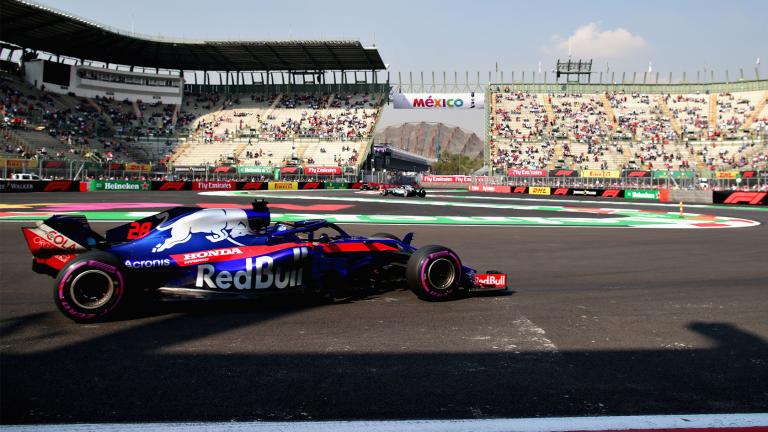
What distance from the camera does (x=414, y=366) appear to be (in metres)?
4.38

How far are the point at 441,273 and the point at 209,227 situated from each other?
2.76 m

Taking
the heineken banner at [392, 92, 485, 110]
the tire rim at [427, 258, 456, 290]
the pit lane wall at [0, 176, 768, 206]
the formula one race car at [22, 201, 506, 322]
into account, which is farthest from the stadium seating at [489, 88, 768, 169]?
the formula one race car at [22, 201, 506, 322]

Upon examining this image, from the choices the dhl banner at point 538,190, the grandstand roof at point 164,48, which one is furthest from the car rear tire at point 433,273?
the grandstand roof at point 164,48

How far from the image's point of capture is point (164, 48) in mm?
62156

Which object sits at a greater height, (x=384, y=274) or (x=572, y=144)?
(x=572, y=144)

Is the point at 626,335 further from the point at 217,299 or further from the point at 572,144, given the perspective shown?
the point at 572,144

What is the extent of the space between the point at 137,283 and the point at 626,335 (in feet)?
16.0

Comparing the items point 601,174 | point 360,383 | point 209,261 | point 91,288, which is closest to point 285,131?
point 601,174

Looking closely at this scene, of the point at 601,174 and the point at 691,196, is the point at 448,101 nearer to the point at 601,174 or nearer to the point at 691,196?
the point at 601,174

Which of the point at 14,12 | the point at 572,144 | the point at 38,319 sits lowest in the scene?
the point at 38,319

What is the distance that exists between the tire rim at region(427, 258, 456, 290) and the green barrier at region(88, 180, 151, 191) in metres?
38.8

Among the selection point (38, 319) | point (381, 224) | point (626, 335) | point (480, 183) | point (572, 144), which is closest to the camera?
point (626, 335)

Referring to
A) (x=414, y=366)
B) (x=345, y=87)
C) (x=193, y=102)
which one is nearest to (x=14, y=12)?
(x=193, y=102)

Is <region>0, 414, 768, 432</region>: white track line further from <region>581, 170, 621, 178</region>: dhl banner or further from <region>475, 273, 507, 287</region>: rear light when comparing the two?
<region>581, 170, 621, 178</region>: dhl banner
